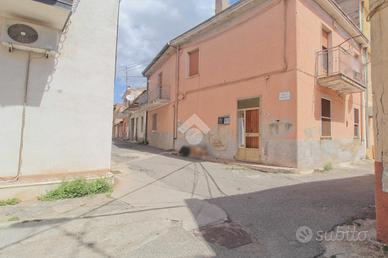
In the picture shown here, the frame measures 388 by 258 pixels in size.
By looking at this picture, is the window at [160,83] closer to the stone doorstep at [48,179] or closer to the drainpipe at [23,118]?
the stone doorstep at [48,179]

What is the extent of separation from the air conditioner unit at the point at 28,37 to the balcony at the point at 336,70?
30.4ft

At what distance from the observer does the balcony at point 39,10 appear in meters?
4.93

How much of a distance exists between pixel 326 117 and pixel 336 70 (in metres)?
1.98

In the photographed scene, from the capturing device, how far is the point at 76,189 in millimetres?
5578

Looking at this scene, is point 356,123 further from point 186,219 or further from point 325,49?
point 186,219

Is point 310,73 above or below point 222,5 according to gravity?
below

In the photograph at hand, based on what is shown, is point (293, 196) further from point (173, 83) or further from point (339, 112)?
point (173, 83)

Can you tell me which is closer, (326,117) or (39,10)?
(39,10)

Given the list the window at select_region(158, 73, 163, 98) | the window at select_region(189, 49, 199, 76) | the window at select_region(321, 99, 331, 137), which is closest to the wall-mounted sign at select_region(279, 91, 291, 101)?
the window at select_region(321, 99, 331, 137)

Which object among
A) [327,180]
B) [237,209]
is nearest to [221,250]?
[237,209]

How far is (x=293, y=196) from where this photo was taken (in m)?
5.66

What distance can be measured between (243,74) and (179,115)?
5.21 meters

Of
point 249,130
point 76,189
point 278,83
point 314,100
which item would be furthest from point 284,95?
point 76,189

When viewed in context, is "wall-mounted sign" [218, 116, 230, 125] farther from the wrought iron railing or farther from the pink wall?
the wrought iron railing
